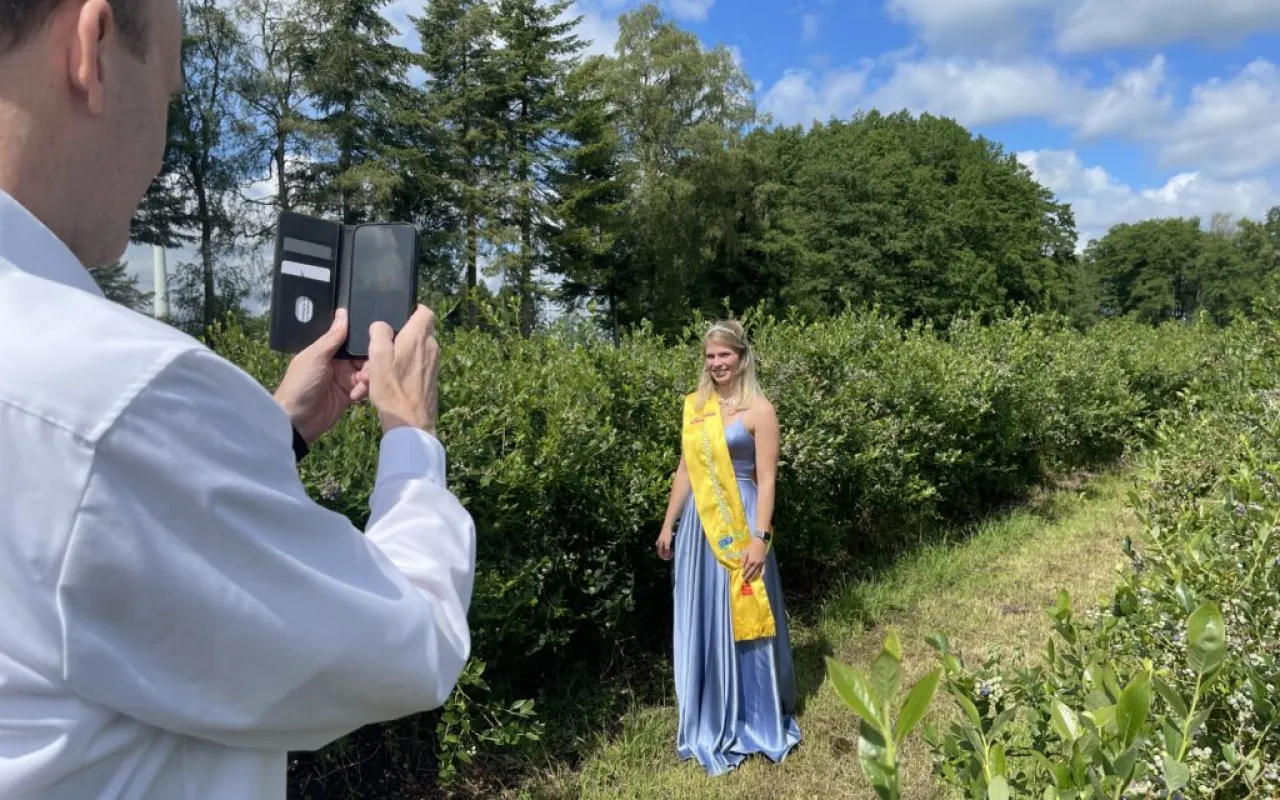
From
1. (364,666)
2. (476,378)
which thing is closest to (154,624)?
(364,666)

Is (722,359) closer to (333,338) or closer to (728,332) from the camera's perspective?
(728,332)

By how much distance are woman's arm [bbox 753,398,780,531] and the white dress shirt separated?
3.51 m

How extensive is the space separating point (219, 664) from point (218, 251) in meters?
29.2

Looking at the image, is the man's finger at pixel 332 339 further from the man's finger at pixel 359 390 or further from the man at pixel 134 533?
the man at pixel 134 533

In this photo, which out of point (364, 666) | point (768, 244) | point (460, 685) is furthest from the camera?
point (768, 244)

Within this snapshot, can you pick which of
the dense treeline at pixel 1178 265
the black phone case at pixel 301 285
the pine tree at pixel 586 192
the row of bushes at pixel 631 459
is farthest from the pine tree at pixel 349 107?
the dense treeline at pixel 1178 265

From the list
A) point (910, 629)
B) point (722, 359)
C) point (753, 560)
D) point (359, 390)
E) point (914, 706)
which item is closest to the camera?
→ point (914, 706)

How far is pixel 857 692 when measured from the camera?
1006mm

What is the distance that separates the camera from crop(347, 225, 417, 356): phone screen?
1497 mm

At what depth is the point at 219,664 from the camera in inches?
31.4

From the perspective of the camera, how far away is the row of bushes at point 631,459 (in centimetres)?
364

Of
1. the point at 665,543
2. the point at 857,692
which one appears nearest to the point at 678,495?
the point at 665,543

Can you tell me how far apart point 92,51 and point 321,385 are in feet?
2.36

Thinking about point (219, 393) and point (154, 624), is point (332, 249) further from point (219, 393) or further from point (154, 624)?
point (154, 624)
